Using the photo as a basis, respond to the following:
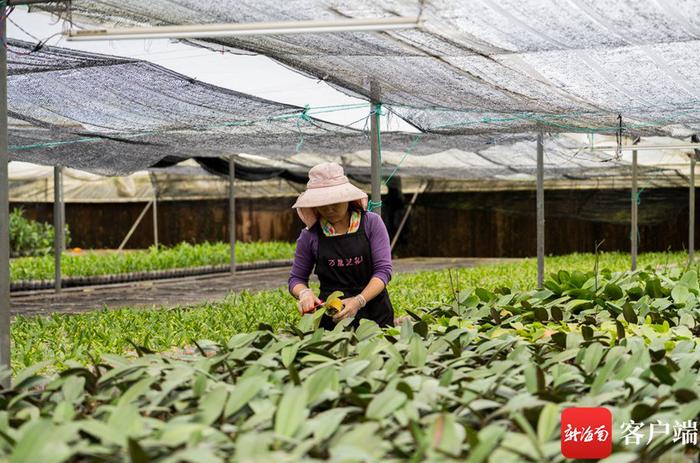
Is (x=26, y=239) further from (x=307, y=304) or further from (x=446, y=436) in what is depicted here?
(x=446, y=436)

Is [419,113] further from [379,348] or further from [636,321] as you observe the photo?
[379,348]

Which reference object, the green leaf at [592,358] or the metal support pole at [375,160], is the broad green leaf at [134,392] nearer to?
the green leaf at [592,358]

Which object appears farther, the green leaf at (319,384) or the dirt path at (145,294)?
the dirt path at (145,294)

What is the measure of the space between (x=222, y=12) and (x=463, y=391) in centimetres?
202

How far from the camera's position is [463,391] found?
98.4 inches

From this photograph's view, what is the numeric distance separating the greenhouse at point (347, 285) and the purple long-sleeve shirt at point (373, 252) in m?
0.01

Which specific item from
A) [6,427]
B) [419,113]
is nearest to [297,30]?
[6,427]

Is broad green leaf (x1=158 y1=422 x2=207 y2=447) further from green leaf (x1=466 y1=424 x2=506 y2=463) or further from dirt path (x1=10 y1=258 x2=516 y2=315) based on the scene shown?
dirt path (x1=10 y1=258 x2=516 y2=315)

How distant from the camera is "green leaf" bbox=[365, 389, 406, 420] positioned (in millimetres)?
2203

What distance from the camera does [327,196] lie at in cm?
435

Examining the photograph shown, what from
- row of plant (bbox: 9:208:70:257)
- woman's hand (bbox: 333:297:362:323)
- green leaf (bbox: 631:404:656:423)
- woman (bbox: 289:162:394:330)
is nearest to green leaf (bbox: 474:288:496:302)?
woman (bbox: 289:162:394:330)

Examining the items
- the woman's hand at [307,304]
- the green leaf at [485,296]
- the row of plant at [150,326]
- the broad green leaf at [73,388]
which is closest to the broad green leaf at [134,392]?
the broad green leaf at [73,388]

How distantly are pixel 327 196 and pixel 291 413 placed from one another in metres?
2.31

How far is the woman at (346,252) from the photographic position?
4.53 metres
